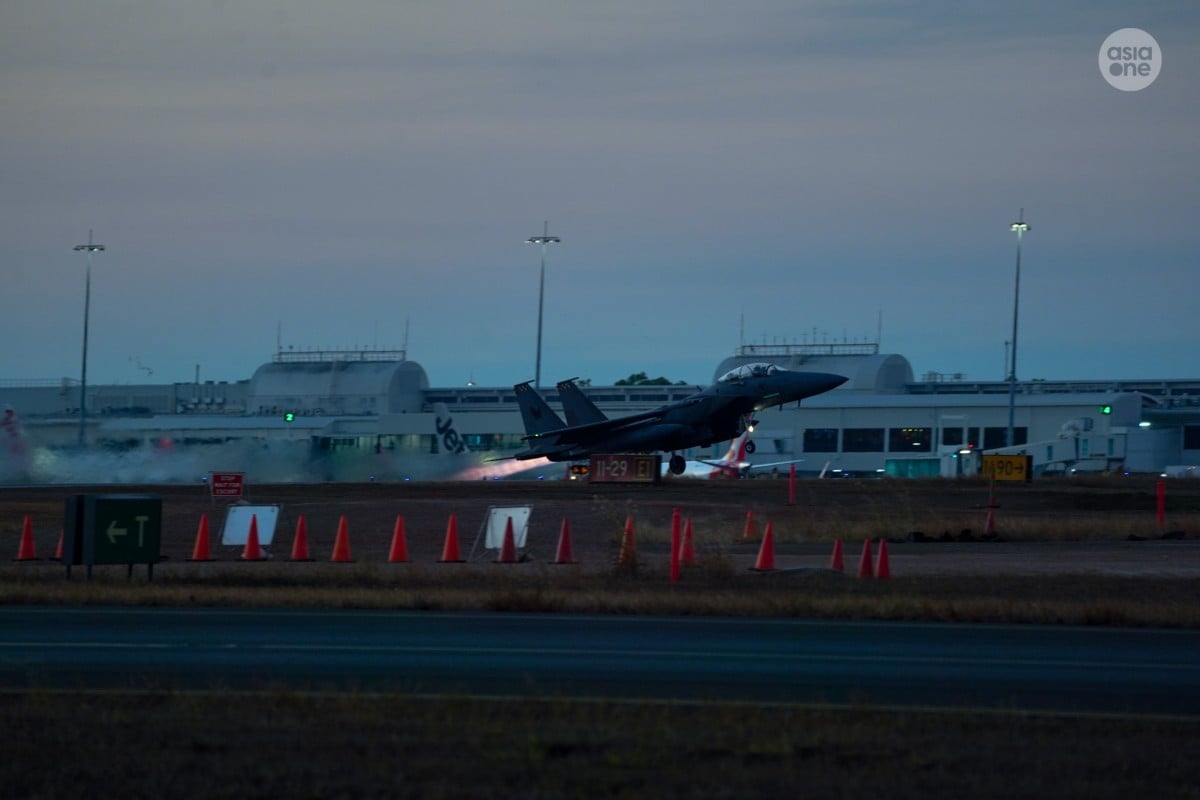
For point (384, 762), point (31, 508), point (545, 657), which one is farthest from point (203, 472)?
point (384, 762)

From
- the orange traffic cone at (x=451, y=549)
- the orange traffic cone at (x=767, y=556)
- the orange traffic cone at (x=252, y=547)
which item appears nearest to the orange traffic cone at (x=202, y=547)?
the orange traffic cone at (x=252, y=547)

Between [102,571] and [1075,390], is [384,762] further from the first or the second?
[1075,390]

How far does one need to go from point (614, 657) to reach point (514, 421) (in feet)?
239

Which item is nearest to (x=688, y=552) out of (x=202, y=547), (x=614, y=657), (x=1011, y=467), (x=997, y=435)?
(x=202, y=547)

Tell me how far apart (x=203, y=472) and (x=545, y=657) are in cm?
4861

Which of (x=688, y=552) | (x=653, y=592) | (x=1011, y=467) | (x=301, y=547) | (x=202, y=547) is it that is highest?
(x=1011, y=467)

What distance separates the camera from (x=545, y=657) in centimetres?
1299

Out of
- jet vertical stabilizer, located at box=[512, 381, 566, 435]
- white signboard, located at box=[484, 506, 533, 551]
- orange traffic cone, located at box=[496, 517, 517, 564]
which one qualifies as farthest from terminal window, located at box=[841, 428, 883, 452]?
orange traffic cone, located at box=[496, 517, 517, 564]

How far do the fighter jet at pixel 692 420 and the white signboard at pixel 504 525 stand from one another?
2467 cm

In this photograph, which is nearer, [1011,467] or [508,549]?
[508,549]

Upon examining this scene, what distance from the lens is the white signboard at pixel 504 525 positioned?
24.7 meters

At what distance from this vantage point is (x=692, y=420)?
50.0 m

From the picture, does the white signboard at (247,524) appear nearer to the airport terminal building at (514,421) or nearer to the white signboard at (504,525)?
the white signboard at (504,525)

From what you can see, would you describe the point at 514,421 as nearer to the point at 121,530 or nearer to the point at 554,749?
the point at 121,530
